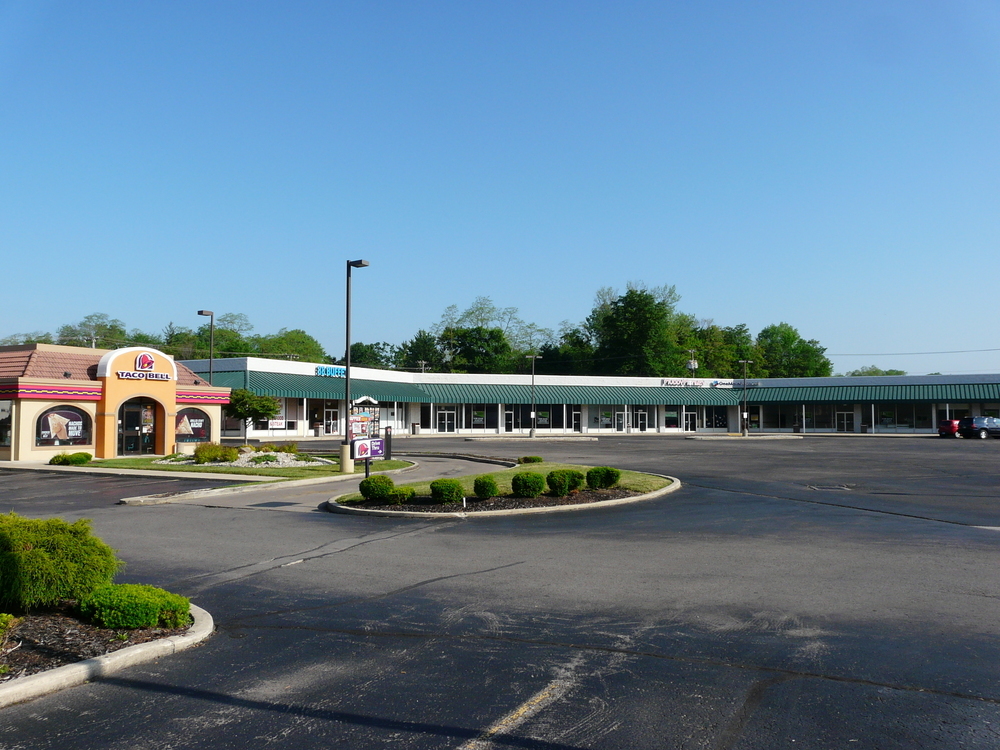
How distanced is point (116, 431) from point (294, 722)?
3195cm

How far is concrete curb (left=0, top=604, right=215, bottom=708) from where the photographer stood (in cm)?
551

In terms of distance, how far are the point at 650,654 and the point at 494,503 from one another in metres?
10.3

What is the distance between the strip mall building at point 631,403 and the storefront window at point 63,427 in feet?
74.7

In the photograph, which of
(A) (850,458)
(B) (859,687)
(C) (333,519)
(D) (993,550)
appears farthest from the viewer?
(A) (850,458)

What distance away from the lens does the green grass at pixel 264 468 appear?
24.5m

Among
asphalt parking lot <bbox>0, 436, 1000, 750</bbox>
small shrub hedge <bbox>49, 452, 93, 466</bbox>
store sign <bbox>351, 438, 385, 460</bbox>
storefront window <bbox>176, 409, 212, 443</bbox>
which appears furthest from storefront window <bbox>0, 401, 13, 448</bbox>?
asphalt parking lot <bbox>0, 436, 1000, 750</bbox>

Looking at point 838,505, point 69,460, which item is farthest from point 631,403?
point 838,505

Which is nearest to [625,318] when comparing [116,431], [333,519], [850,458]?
[850,458]

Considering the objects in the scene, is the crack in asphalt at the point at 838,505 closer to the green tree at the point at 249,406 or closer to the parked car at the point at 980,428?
the green tree at the point at 249,406

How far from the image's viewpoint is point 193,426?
36.9 m

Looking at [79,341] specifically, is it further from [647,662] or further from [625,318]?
[647,662]

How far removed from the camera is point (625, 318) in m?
97.3

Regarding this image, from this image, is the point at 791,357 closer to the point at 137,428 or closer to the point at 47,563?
the point at 137,428

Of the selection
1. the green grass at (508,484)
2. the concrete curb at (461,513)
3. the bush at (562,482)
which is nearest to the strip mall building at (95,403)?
the green grass at (508,484)
